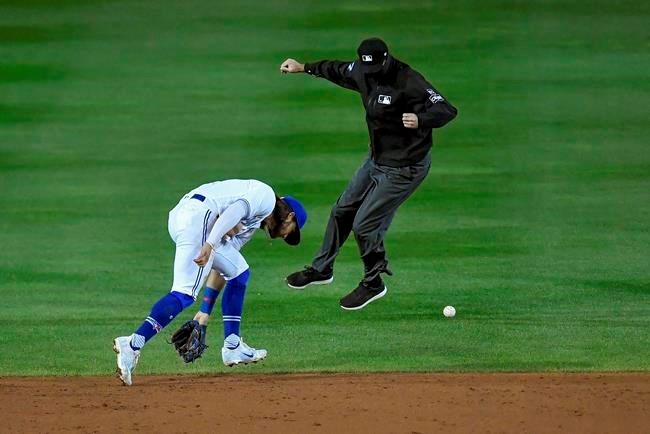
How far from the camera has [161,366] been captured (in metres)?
11.3

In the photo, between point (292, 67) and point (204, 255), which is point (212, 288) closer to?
point (204, 255)

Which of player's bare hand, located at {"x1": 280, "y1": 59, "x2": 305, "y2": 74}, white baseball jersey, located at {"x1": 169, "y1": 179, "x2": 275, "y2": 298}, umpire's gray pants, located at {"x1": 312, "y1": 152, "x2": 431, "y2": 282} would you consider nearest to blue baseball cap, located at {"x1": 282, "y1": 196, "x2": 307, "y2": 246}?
white baseball jersey, located at {"x1": 169, "y1": 179, "x2": 275, "y2": 298}

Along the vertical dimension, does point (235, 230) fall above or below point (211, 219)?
below

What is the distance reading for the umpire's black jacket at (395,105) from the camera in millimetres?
10508

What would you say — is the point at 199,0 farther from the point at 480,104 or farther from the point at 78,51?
the point at 480,104

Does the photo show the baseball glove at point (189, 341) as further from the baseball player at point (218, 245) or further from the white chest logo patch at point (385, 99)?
the white chest logo patch at point (385, 99)

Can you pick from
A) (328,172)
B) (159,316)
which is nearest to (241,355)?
(159,316)

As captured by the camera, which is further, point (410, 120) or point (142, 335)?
point (410, 120)

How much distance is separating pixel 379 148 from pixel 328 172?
668 centimetres

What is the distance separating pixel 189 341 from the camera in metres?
10.2

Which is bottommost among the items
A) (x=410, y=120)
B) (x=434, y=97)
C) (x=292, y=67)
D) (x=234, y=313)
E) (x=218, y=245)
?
(x=234, y=313)

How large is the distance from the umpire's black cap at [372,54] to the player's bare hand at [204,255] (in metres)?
1.88

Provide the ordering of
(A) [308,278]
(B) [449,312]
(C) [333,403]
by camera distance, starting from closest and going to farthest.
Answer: (C) [333,403]
(A) [308,278]
(B) [449,312]

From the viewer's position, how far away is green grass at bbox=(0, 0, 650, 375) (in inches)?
477
